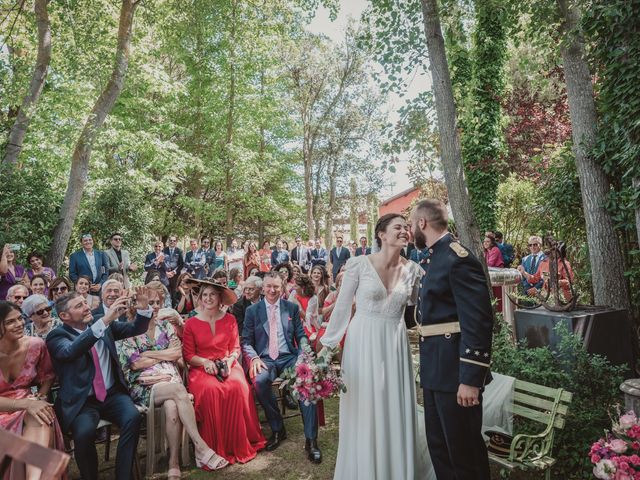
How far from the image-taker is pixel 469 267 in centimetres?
256

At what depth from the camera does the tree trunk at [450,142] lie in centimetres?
525

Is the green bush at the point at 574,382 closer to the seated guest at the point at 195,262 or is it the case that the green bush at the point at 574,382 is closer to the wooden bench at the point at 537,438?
the wooden bench at the point at 537,438

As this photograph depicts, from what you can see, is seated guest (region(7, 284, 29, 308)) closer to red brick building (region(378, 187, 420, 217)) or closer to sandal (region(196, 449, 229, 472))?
sandal (region(196, 449, 229, 472))

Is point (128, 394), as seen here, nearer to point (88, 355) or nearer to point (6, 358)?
point (88, 355)

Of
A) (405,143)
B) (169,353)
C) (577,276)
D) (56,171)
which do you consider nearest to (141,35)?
(56,171)

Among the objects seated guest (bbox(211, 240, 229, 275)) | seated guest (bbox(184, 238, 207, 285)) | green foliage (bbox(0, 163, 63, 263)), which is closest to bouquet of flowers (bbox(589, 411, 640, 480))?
seated guest (bbox(184, 238, 207, 285))

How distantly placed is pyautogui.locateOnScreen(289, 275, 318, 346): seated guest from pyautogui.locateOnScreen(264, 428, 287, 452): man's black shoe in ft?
5.67

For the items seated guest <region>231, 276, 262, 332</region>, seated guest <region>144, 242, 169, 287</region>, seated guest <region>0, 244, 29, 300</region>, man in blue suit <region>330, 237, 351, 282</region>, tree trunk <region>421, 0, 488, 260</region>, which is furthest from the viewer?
man in blue suit <region>330, 237, 351, 282</region>

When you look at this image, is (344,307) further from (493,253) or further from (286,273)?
(493,253)

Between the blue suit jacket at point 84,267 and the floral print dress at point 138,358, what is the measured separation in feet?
15.6

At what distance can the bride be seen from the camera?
3096 mm

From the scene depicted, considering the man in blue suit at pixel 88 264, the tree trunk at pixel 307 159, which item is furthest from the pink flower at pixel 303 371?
the tree trunk at pixel 307 159

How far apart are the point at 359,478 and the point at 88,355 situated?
7.82 ft

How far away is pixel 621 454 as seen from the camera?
2.36 meters
